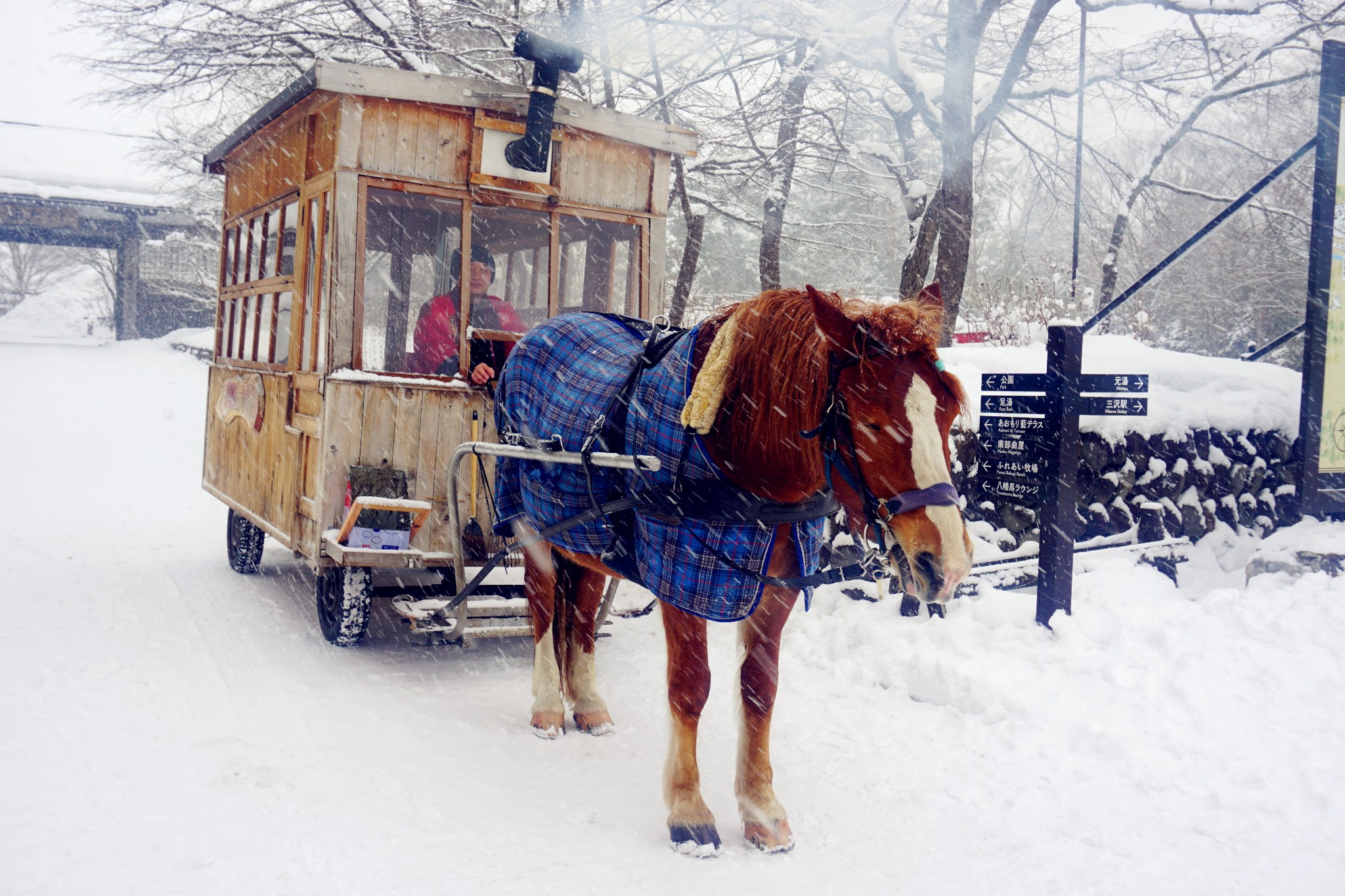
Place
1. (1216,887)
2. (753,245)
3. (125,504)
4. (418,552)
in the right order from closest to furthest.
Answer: (1216,887), (418,552), (125,504), (753,245)

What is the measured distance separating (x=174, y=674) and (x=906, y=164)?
909cm

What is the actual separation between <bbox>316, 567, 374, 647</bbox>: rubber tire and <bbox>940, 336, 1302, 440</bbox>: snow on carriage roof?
12.4ft

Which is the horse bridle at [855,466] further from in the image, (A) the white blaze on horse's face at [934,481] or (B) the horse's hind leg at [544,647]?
(B) the horse's hind leg at [544,647]

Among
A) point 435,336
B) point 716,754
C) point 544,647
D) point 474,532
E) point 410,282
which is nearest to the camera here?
point 716,754

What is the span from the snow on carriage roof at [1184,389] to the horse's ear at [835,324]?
131 inches

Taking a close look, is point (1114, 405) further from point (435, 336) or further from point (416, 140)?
point (416, 140)

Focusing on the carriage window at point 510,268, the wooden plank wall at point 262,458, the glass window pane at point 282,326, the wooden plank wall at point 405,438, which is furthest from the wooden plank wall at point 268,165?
the wooden plank wall at point 405,438

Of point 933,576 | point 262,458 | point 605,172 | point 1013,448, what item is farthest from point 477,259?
point 933,576

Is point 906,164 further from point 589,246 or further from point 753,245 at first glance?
point 753,245

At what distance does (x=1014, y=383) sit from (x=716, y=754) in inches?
102

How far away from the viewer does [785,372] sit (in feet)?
9.06

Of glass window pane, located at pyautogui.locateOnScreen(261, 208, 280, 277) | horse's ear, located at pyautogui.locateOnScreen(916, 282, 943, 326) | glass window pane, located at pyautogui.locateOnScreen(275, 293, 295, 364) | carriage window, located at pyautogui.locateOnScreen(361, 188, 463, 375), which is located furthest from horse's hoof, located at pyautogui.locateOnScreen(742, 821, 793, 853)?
glass window pane, located at pyautogui.locateOnScreen(261, 208, 280, 277)

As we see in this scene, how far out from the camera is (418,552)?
484 centimetres

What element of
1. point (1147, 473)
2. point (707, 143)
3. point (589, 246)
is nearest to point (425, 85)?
point (589, 246)
